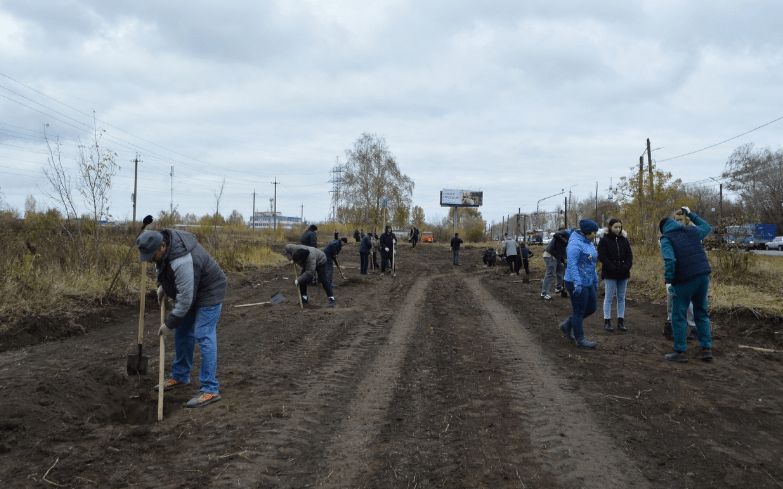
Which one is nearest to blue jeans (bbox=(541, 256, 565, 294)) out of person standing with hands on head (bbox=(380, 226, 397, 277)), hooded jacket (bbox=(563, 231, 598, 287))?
hooded jacket (bbox=(563, 231, 598, 287))

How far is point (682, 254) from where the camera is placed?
245 inches

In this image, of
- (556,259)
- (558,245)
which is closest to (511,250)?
(556,259)

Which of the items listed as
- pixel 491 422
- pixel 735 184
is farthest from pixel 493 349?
pixel 735 184

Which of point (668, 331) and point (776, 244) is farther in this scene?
point (776, 244)

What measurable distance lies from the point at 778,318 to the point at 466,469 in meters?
7.55

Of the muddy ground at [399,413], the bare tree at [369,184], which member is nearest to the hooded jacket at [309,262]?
the muddy ground at [399,413]

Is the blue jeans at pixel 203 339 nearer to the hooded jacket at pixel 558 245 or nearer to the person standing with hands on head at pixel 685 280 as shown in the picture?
the person standing with hands on head at pixel 685 280

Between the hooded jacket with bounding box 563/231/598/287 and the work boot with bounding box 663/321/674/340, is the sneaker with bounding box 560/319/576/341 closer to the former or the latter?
the hooded jacket with bounding box 563/231/598/287

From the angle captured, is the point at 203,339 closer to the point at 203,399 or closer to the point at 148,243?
the point at 203,399

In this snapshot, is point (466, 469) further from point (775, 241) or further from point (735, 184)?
point (735, 184)

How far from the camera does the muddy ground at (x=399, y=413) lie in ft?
11.2

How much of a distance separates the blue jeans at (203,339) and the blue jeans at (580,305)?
493 cm

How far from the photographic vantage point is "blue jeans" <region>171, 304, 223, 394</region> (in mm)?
4887

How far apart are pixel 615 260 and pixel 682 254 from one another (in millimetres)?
1943
